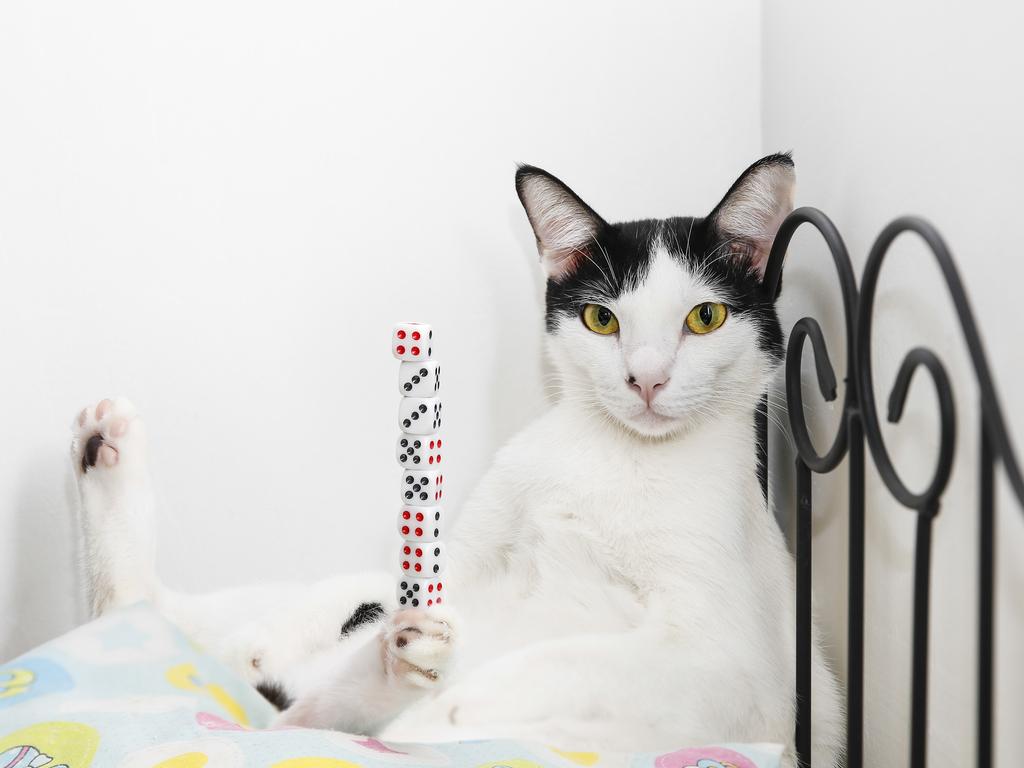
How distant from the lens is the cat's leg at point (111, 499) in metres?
1.13

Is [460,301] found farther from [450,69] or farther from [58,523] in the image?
[58,523]

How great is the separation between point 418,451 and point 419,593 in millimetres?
140

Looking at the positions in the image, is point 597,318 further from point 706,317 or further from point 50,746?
point 50,746

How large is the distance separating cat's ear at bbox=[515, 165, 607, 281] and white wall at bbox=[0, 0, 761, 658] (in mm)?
155

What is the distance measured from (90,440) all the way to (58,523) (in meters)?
0.23

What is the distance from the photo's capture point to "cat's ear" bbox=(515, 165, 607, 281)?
1111 millimetres

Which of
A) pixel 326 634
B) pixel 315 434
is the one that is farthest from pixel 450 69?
pixel 326 634

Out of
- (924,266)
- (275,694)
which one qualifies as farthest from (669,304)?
(275,694)

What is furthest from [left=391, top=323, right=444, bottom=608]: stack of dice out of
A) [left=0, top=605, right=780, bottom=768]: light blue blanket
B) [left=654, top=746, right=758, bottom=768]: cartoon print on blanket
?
[left=654, top=746, right=758, bottom=768]: cartoon print on blanket

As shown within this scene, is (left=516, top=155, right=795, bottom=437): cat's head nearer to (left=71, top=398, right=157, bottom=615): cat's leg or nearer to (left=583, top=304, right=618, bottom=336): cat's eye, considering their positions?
(left=583, top=304, right=618, bottom=336): cat's eye

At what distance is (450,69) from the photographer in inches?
50.4

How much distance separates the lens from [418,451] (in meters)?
0.86

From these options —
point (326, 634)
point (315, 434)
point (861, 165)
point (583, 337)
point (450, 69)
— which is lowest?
point (326, 634)

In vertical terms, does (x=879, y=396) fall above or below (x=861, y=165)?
below
